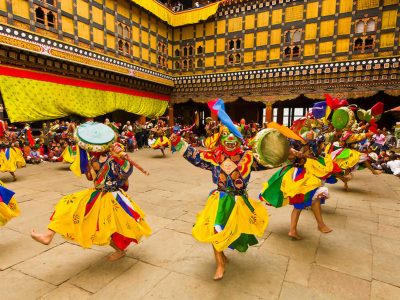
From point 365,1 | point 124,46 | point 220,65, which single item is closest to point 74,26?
point 124,46

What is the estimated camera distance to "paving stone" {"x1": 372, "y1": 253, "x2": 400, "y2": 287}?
2295 mm

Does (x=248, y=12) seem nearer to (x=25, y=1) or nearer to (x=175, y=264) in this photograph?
(x=25, y=1)

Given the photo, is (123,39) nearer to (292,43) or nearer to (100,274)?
(292,43)

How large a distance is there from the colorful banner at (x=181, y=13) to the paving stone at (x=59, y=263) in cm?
1524

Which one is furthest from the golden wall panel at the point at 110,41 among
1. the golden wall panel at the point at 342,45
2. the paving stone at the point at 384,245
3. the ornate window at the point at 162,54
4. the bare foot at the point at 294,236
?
the paving stone at the point at 384,245

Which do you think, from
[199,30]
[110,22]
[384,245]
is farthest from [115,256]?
[199,30]

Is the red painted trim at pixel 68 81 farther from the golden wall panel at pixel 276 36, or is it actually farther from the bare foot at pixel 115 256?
the bare foot at pixel 115 256

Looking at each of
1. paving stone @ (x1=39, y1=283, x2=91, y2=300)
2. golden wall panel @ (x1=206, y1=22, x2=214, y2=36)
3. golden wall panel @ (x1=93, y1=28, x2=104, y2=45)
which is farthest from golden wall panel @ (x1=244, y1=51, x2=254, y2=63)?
paving stone @ (x1=39, y1=283, x2=91, y2=300)

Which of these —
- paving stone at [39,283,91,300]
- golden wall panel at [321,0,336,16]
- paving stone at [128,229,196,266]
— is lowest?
paving stone at [128,229,196,266]

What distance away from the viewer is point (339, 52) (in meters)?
13.3

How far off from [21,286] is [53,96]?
33.4 ft

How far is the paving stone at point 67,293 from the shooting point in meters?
1.98

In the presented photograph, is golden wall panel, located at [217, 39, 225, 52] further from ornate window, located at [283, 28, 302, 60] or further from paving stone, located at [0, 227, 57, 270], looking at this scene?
paving stone, located at [0, 227, 57, 270]

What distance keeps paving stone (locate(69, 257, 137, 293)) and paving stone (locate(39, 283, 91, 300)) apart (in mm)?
46
